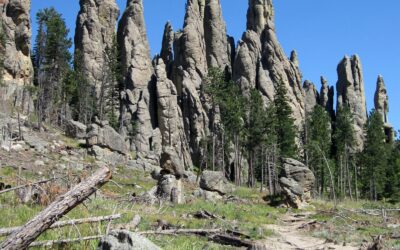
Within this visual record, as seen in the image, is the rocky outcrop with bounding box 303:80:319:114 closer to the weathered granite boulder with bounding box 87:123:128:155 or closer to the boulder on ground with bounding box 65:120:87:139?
the boulder on ground with bounding box 65:120:87:139

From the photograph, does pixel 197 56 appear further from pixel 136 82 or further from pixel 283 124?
pixel 283 124

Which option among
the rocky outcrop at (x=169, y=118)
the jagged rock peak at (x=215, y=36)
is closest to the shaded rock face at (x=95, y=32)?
the rocky outcrop at (x=169, y=118)

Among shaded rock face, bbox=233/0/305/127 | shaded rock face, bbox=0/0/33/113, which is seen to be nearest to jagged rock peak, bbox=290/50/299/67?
shaded rock face, bbox=233/0/305/127

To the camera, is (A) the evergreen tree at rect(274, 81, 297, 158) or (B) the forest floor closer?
(B) the forest floor

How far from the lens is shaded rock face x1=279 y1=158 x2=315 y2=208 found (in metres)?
30.2

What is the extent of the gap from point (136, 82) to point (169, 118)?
9.76 meters

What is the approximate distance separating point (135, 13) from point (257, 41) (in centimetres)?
2789

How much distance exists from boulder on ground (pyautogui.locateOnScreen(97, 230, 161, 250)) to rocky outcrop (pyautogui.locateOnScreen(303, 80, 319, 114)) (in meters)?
108

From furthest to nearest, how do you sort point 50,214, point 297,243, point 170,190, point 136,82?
1. point 136,82
2. point 170,190
3. point 297,243
4. point 50,214

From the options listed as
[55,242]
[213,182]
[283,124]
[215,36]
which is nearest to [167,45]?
[215,36]

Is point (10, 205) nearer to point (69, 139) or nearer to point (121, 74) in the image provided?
point (69, 139)

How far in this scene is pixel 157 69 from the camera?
92000 mm

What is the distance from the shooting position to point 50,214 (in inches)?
230

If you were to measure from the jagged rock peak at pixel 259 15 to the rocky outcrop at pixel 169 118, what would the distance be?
97.1 ft
